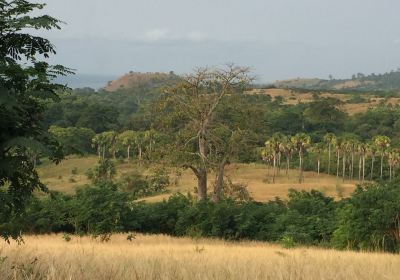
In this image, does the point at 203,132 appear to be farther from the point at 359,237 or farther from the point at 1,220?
the point at 1,220

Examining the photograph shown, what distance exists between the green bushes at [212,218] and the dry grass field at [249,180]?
98.6 feet

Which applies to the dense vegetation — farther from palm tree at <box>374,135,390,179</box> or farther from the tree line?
palm tree at <box>374,135,390,179</box>

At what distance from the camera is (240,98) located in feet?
110

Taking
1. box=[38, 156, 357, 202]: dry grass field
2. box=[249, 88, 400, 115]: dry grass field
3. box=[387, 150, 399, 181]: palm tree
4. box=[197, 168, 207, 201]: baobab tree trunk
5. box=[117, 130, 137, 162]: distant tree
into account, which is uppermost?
box=[249, 88, 400, 115]: dry grass field

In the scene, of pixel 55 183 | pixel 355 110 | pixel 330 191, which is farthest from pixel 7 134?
pixel 355 110

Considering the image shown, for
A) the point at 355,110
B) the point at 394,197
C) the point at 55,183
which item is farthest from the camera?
the point at 355,110

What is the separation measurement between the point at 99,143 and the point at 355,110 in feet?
286

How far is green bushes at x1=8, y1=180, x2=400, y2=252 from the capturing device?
2025cm

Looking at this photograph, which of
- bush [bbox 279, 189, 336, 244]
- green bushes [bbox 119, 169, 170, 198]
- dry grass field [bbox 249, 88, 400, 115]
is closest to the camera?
bush [bbox 279, 189, 336, 244]

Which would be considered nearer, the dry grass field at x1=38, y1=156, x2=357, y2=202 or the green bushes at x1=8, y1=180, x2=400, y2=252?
the green bushes at x1=8, y1=180, x2=400, y2=252

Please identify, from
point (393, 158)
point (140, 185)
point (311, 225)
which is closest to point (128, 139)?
point (140, 185)

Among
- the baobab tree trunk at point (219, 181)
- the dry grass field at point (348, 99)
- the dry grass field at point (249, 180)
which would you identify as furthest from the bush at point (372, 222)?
the dry grass field at point (348, 99)

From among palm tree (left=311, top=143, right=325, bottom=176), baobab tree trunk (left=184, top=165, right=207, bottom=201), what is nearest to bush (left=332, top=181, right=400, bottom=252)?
baobab tree trunk (left=184, top=165, right=207, bottom=201)

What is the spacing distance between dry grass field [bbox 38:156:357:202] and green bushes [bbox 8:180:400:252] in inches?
1183
